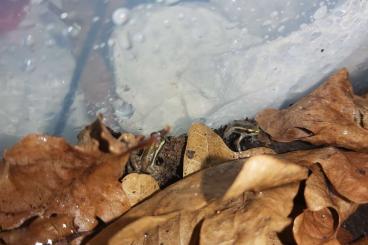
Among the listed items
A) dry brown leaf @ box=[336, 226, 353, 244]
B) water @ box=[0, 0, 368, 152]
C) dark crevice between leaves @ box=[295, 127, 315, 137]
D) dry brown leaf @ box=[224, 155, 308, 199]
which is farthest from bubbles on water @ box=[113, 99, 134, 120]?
dry brown leaf @ box=[336, 226, 353, 244]

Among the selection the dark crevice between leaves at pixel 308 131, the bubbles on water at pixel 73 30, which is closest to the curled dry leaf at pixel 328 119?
the dark crevice between leaves at pixel 308 131

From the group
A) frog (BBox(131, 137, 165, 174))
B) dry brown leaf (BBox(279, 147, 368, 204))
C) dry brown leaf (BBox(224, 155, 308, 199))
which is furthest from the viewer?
frog (BBox(131, 137, 165, 174))

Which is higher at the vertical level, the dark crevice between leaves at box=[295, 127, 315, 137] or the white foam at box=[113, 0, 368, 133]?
the white foam at box=[113, 0, 368, 133]

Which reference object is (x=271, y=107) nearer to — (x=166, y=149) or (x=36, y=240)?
(x=166, y=149)

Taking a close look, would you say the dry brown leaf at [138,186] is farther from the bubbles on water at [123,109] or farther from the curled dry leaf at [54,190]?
the bubbles on water at [123,109]

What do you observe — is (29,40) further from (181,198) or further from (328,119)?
(328,119)

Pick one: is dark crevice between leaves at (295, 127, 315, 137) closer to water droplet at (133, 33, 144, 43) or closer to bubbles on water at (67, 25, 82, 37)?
water droplet at (133, 33, 144, 43)

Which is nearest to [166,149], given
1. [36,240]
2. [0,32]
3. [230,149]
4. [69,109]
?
[230,149]
